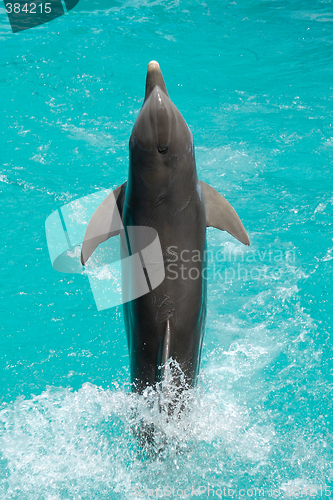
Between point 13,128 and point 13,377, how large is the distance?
227 inches

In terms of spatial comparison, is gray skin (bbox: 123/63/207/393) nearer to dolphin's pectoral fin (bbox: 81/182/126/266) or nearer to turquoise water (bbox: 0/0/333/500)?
dolphin's pectoral fin (bbox: 81/182/126/266)

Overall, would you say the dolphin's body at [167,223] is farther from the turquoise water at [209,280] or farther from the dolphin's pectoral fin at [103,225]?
the turquoise water at [209,280]

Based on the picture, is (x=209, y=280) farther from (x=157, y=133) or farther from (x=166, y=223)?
(x=157, y=133)

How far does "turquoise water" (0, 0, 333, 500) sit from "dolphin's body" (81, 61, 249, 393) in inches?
29.0

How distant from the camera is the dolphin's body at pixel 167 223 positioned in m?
3.60

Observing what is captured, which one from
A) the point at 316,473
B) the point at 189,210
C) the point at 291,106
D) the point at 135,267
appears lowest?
the point at 316,473

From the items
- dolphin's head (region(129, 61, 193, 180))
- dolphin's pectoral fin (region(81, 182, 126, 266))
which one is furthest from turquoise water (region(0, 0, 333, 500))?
dolphin's head (region(129, 61, 193, 180))

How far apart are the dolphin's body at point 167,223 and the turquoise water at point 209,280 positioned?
74cm

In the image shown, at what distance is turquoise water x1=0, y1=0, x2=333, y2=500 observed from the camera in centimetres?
472

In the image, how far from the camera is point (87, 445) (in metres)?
4.84

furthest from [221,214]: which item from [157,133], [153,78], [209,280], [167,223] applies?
[209,280]

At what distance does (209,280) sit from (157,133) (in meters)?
3.48

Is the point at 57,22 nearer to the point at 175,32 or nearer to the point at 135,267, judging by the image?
the point at 175,32

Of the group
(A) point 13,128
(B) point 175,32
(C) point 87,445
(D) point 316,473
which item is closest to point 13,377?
(C) point 87,445
